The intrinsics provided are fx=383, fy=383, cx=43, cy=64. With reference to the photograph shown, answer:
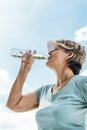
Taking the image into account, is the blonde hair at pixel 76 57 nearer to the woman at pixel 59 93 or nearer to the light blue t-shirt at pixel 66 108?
the woman at pixel 59 93

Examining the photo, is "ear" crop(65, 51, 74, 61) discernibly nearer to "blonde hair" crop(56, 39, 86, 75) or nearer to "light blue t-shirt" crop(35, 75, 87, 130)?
"blonde hair" crop(56, 39, 86, 75)

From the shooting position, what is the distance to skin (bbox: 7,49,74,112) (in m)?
2.67

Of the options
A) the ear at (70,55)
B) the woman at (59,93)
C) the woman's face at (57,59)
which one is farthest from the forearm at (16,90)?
the ear at (70,55)

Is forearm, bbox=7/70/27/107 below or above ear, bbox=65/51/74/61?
below

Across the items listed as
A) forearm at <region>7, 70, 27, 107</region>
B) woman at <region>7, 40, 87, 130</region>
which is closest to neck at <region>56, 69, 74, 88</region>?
woman at <region>7, 40, 87, 130</region>

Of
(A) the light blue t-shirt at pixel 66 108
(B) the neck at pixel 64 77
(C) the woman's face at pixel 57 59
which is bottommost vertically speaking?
(A) the light blue t-shirt at pixel 66 108

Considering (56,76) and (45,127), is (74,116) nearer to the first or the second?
(45,127)

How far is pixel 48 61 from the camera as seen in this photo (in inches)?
106

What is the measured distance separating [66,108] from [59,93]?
0.17 m

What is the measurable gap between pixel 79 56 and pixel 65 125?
1.91 ft

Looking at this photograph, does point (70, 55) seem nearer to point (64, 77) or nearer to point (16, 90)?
point (64, 77)

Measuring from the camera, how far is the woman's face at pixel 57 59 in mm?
2674

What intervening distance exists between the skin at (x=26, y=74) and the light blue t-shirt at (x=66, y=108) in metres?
0.16

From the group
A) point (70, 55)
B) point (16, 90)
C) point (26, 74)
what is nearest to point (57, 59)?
point (70, 55)
